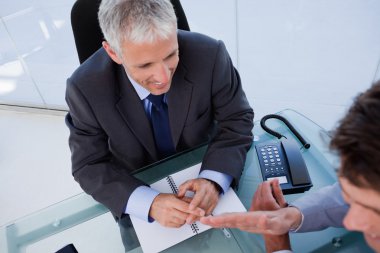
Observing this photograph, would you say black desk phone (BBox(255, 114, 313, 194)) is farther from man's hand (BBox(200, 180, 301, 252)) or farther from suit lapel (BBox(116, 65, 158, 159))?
suit lapel (BBox(116, 65, 158, 159))

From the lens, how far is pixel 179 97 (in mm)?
1189

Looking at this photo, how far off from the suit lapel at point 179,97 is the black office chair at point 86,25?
1.08ft

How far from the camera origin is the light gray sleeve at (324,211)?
906mm

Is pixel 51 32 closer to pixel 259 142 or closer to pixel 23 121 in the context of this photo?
pixel 23 121

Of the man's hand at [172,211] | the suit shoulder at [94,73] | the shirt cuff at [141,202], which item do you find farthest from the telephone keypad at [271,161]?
the suit shoulder at [94,73]

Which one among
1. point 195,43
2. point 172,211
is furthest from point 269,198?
point 195,43

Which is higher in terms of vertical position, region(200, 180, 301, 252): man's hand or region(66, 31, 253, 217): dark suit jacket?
region(66, 31, 253, 217): dark suit jacket

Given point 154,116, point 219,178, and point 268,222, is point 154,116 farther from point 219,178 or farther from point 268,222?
point 268,222

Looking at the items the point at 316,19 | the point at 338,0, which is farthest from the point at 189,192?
the point at 338,0

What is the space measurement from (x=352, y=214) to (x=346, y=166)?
140mm

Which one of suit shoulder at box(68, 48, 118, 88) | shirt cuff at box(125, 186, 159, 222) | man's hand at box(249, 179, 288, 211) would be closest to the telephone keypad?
man's hand at box(249, 179, 288, 211)

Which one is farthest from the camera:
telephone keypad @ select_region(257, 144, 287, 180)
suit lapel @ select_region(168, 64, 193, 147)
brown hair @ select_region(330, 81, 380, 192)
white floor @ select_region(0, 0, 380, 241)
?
white floor @ select_region(0, 0, 380, 241)

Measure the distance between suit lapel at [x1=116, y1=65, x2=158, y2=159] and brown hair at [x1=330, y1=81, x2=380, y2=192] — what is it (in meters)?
0.75

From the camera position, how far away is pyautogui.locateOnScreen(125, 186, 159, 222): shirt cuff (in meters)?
1.02
